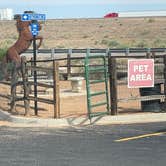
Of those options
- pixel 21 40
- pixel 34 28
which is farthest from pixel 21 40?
pixel 34 28

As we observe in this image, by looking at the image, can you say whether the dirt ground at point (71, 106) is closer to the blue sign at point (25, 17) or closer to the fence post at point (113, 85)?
the fence post at point (113, 85)

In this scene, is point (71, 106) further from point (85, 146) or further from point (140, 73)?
point (85, 146)

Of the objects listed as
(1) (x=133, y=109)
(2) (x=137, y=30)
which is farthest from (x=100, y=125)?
(2) (x=137, y=30)

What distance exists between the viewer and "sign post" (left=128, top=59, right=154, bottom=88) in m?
15.1

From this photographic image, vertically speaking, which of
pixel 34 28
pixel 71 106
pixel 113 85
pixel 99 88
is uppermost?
pixel 34 28

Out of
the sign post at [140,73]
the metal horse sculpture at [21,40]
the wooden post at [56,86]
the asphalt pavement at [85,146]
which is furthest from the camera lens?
the metal horse sculpture at [21,40]

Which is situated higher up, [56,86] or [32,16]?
[32,16]

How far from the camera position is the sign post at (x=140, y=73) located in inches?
595

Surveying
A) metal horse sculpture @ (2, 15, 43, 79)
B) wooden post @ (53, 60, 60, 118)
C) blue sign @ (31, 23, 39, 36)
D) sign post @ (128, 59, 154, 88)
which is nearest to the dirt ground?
wooden post @ (53, 60, 60, 118)

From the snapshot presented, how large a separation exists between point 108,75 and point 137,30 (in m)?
82.3

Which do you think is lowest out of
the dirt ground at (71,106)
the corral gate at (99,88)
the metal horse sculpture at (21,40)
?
the dirt ground at (71,106)

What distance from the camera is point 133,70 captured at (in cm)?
1512

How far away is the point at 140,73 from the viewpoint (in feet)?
50.1

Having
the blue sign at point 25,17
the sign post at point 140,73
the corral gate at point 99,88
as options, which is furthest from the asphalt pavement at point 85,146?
the blue sign at point 25,17
